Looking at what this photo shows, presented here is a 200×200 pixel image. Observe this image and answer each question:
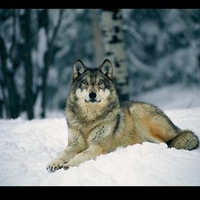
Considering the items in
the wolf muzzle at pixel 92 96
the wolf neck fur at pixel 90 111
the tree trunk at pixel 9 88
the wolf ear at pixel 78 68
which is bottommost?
the tree trunk at pixel 9 88

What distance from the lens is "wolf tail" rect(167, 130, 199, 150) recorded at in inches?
214

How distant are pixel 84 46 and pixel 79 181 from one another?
53.4 feet

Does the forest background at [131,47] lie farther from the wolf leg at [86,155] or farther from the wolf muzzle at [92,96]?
the wolf leg at [86,155]

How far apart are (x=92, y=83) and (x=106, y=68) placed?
0.45 metres

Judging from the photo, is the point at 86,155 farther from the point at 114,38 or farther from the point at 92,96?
the point at 114,38

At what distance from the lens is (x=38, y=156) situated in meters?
5.61

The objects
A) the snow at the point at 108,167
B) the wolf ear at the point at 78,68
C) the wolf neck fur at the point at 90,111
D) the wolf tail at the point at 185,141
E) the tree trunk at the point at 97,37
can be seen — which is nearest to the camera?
the snow at the point at 108,167

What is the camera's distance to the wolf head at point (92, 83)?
5.50 m

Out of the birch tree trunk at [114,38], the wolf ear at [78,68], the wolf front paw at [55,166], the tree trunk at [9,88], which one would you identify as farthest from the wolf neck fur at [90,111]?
the tree trunk at [9,88]

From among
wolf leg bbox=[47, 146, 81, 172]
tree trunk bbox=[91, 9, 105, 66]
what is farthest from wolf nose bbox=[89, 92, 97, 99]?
tree trunk bbox=[91, 9, 105, 66]

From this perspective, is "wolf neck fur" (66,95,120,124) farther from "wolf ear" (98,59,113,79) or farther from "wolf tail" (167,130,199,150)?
"wolf tail" (167,130,199,150)

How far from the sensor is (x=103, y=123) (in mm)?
5609
